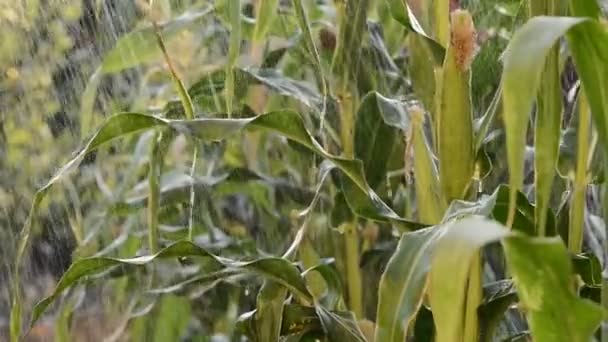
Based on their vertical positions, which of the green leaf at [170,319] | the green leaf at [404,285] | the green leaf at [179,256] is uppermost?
the green leaf at [404,285]

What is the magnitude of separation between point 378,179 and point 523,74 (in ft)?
1.16

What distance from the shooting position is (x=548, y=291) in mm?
339

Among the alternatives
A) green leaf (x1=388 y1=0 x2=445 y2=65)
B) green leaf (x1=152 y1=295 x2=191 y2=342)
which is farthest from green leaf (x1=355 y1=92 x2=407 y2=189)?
green leaf (x1=152 y1=295 x2=191 y2=342)

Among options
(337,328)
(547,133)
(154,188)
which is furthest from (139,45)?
(547,133)

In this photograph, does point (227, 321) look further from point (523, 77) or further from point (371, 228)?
point (523, 77)

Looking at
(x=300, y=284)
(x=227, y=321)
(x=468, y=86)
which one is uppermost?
(x=468, y=86)

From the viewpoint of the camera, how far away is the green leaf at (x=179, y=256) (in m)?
0.53

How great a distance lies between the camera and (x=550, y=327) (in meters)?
0.35

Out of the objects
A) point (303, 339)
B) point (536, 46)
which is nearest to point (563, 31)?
point (536, 46)

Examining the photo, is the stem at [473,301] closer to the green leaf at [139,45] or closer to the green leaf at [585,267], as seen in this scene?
the green leaf at [585,267]

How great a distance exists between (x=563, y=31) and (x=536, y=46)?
0.05ft

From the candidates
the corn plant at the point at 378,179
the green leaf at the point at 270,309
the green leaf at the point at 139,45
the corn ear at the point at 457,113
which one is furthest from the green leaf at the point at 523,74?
the green leaf at the point at 139,45

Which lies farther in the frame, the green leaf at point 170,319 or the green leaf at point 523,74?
the green leaf at point 170,319

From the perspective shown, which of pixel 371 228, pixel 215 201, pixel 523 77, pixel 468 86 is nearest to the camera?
pixel 523 77
